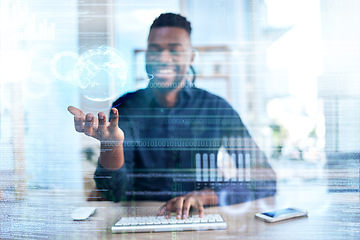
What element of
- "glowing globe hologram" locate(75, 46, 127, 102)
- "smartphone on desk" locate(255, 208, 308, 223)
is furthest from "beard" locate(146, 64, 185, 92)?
"smartphone on desk" locate(255, 208, 308, 223)

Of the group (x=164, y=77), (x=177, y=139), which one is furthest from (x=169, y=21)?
(x=177, y=139)

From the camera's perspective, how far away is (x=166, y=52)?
4.08 ft

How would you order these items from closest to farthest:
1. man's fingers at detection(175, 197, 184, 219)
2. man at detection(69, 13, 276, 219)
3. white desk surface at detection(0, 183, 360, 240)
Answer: white desk surface at detection(0, 183, 360, 240)
man's fingers at detection(175, 197, 184, 219)
man at detection(69, 13, 276, 219)

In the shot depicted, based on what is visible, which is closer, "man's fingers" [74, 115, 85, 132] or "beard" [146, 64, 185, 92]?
"man's fingers" [74, 115, 85, 132]

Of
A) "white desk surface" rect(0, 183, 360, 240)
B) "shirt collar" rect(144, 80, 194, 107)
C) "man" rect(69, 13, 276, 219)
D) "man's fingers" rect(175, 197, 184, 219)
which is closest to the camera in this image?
"white desk surface" rect(0, 183, 360, 240)

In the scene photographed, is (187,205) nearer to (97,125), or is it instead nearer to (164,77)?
(97,125)

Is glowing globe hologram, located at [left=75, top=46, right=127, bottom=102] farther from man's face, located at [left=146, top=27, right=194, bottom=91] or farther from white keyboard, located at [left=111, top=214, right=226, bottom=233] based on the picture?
white keyboard, located at [left=111, top=214, right=226, bottom=233]

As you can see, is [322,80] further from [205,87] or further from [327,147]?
[205,87]

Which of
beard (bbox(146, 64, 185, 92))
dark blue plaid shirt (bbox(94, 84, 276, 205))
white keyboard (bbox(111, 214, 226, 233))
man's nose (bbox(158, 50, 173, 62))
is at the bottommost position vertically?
white keyboard (bbox(111, 214, 226, 233))

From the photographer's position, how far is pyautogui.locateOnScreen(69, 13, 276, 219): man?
118 cm

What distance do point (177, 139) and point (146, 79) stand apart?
35cm

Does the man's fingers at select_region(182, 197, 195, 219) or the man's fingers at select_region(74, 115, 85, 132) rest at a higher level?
the man's fingers at select_region(74, 115, 85, 132)

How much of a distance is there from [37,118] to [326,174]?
45.9 inches

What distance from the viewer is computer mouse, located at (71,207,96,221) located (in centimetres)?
89
